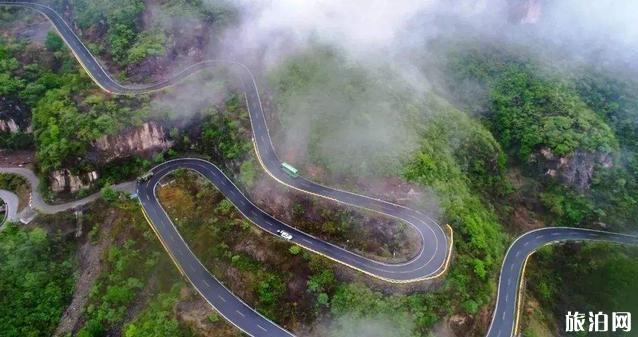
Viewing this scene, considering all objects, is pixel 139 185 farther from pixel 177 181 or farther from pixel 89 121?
pixel 89 121

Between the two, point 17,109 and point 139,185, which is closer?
point 139,185

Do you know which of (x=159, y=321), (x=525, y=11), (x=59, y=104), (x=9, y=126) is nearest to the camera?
(x=159, y=321)

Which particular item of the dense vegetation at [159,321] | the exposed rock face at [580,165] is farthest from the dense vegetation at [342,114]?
the exposed rock face at [580,165]

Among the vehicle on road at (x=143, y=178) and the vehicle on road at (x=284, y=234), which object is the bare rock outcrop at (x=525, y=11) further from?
the vehicle on road at (x=143, y=178)

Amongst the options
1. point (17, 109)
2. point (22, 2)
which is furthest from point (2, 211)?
point (22, 2)

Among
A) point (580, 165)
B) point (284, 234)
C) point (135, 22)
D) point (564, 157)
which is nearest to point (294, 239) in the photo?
point (284, 234)

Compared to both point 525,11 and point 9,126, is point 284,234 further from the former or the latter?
point 525,11
